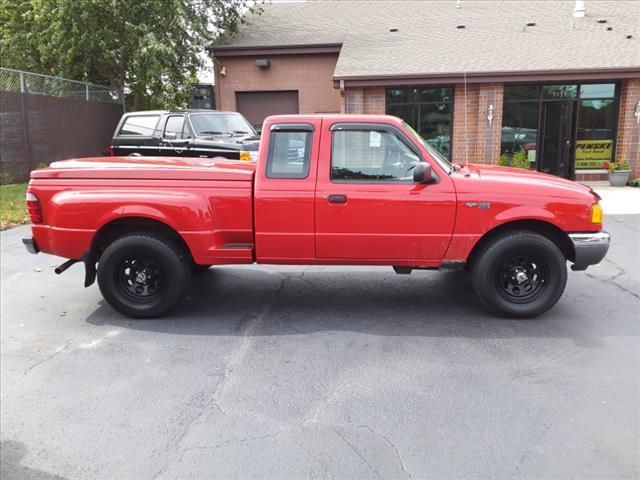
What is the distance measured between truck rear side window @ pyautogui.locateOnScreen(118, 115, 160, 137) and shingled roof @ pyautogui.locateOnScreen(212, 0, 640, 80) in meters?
5.65

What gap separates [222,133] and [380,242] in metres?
7.04

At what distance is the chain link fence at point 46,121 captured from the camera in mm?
13008

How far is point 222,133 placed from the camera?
429 inches

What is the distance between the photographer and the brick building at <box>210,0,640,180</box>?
14602mm

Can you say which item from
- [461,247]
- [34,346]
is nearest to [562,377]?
[461,247]

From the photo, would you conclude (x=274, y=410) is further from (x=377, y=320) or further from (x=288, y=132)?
(x=288, y=132)

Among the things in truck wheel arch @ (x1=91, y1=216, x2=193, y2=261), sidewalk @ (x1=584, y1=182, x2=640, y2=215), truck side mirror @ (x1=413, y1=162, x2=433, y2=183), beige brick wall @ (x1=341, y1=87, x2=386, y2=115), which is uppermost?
beige brick wall @ (x1=341, y1=87, x2=386, y2=115)

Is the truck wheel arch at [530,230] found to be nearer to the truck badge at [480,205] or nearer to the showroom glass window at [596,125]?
the truck badge at [480,205]

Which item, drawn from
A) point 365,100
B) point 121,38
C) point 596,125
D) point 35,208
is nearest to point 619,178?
point 596,125

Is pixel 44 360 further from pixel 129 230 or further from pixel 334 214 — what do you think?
pixel 334 214

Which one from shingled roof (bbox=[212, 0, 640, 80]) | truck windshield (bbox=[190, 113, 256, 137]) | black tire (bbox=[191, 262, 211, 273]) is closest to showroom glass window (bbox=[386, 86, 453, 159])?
shingled roof (bbox=[212, 0, 640, 80])

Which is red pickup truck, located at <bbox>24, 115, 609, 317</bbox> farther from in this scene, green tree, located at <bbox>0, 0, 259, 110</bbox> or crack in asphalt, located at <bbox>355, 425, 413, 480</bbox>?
green tree, located at <bbox>0, 0, 259, 110</bbox>

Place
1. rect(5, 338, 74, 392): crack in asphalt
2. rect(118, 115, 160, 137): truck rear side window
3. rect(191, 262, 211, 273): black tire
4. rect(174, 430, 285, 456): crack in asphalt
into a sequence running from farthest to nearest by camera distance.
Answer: rect(118, 115, 160, 137): truck rear side window, rect(191, 262, 211, 273): black tire, rect(5, 338, 74, 392): crack in asphalt, rect(174, 430, 285, 456): crack in asphalt

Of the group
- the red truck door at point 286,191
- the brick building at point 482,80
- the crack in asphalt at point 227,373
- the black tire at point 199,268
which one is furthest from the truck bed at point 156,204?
the brick building at point 482,80
